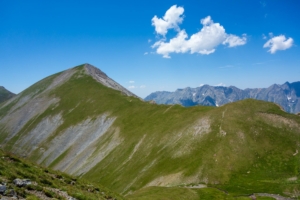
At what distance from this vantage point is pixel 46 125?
156625mm

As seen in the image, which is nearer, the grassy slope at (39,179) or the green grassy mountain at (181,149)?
the grassy slope at (39,179)

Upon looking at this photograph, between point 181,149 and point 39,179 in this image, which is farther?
point 181,149

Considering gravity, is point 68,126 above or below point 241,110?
below

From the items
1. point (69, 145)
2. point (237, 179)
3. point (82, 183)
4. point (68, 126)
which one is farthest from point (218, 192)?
point (68, 126)

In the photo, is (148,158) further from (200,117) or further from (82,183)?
(82,183)

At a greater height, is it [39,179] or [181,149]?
[39,179]

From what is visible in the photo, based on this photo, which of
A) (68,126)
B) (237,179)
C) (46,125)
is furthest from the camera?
(46,125)

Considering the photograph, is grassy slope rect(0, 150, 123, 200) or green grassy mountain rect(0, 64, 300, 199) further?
green grassy mountain rect(0, 64, 300, 199)

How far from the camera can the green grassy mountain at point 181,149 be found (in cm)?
5531

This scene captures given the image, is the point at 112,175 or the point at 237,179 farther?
the point at 112,175

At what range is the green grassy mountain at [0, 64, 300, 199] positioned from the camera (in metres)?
55.3

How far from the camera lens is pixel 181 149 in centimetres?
7494

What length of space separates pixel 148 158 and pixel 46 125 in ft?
337

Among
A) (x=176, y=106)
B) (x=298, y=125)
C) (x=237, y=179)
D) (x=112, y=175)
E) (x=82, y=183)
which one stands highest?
(x=176, y=106)
